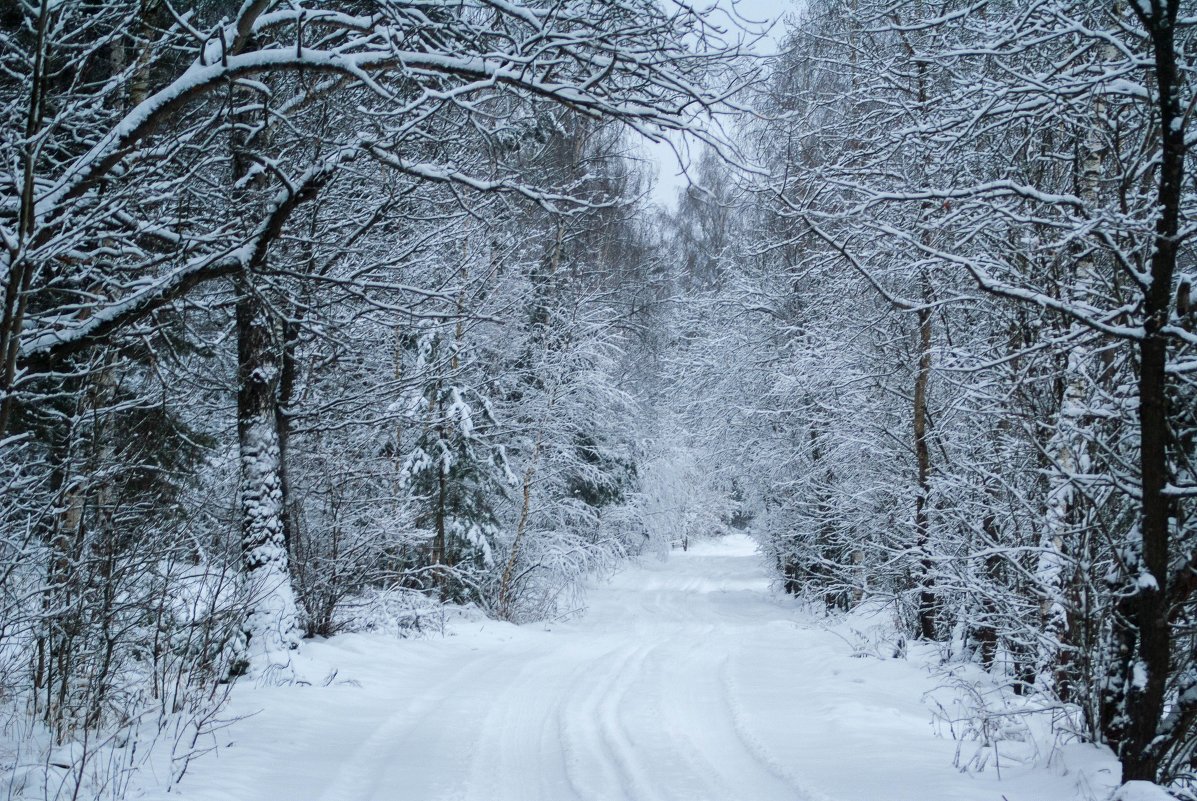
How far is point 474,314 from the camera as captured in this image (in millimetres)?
6051

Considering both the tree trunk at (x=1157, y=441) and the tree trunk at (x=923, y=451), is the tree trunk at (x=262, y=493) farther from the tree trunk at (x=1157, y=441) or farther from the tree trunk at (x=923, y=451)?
the tree trunk at (x=923, y=451)

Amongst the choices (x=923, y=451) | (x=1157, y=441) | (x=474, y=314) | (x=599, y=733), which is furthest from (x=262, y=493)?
(x=923, y=451)

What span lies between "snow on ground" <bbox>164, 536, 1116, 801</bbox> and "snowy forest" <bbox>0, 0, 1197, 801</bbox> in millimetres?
290

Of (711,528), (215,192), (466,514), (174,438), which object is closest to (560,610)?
(466,514)

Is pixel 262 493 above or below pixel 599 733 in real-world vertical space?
above

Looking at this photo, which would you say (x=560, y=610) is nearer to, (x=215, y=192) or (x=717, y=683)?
(x=717, y=683)

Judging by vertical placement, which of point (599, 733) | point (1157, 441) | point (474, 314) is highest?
point (474, 314)

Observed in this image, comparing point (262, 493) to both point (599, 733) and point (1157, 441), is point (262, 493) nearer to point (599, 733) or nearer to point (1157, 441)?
point (599, 733)

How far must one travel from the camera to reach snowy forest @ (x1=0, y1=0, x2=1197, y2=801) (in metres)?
3.57

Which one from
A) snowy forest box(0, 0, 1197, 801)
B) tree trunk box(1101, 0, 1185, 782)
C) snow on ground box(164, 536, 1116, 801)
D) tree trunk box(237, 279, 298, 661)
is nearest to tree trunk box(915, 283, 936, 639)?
snowy forest box(0, 0, 1197, 801)

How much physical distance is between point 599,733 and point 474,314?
3259 mm

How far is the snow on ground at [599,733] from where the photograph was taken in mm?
4426

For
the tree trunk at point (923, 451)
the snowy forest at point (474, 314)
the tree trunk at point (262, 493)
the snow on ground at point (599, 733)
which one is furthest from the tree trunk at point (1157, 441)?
the tree trunk at point (262, 493)

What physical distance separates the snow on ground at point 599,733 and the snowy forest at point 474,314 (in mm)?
290
